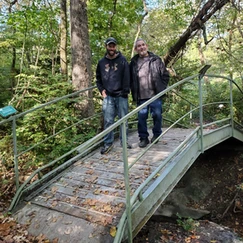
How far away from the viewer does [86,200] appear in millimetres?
3096

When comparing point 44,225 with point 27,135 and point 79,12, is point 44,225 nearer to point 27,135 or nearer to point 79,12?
point 27,135

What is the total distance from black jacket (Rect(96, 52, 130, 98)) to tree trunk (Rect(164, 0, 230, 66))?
3785mm

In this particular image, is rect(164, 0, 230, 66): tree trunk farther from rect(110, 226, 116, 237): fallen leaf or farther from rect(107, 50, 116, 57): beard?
rect(110, 226, 116, 237): fallen leaf

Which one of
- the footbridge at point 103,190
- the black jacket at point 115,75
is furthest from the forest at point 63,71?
the footbridge at point 103,190

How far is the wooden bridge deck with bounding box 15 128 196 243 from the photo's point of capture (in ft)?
8.71

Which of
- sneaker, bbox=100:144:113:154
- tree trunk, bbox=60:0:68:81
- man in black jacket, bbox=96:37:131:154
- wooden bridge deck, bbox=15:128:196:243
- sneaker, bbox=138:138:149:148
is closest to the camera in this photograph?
wooden bridge deck, bbox=15:128:196:243

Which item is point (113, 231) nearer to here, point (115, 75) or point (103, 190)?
point (103, 190)

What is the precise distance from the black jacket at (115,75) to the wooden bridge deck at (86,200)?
1098 mm

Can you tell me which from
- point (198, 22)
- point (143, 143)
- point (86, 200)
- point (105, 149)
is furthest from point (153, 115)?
point (198, 22)

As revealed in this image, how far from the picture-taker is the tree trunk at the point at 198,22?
661 cm

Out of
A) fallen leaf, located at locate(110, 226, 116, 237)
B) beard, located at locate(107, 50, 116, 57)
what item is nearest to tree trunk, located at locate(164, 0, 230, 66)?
beard, located at locate(107, 50, 116, 57)

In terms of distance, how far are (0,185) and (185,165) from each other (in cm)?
302

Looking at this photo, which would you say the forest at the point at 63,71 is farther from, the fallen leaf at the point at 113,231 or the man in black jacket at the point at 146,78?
the fallen leaf at the point at 113,231

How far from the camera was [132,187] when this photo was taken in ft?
10.4
